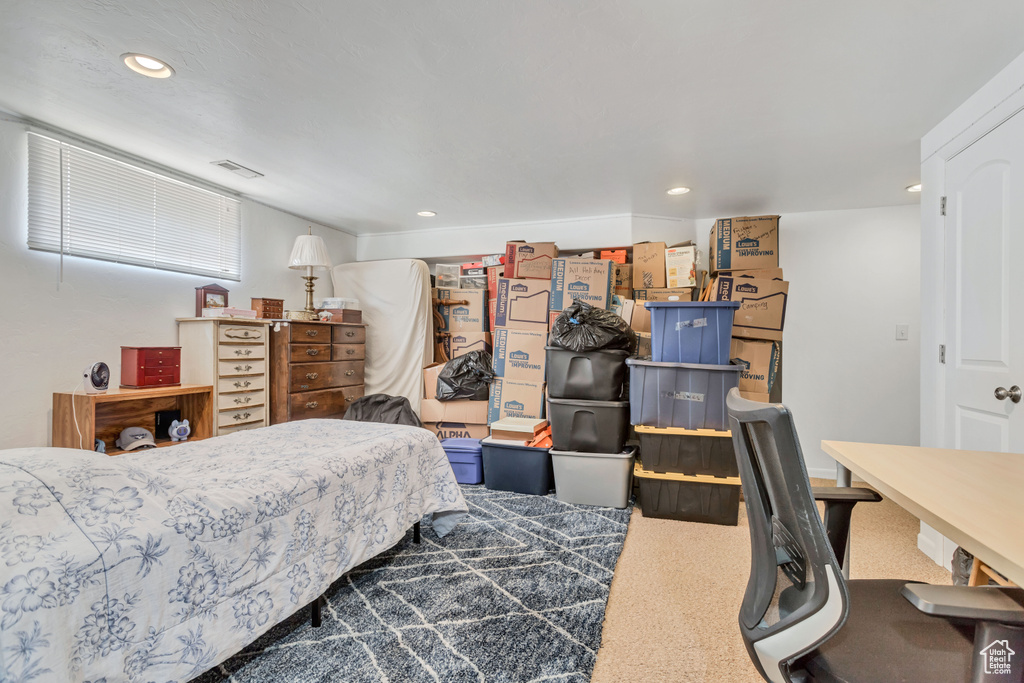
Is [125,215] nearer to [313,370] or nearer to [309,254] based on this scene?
[309,254]

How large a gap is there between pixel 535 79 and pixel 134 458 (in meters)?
2.20

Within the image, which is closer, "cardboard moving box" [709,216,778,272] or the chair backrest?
the chair backrest

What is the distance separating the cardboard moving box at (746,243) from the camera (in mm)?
3510

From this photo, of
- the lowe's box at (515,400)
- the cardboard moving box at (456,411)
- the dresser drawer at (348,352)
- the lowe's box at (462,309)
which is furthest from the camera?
the lowe's box at (462,309)

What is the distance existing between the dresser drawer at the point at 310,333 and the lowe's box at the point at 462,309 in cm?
109

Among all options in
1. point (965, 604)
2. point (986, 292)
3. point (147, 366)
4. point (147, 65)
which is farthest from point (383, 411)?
point (986, 292)

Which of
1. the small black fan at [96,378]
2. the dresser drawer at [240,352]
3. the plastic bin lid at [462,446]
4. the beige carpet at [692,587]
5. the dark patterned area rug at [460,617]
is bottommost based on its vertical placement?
the beige carpet at [692,587]

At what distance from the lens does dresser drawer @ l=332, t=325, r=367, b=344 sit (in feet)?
12.9

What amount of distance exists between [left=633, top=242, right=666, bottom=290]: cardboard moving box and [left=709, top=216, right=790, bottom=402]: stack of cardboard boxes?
41 centimetres

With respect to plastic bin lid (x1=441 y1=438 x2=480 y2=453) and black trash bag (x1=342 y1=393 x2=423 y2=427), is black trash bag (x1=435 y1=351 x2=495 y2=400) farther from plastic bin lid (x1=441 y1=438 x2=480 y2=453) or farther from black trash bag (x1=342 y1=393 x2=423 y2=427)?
plastic bin lid (x1=441 y1=438 x2=480 y2=453)

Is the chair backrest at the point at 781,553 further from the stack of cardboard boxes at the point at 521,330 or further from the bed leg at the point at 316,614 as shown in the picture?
the stack of cardboard boxes at the point at 521,330

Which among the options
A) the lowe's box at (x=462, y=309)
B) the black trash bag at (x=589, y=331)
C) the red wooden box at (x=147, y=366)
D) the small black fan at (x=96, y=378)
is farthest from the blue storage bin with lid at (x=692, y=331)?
the small black fan at (x=96, y=378)

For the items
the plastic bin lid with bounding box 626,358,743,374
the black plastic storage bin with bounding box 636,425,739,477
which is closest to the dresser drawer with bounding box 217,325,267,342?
the plastic bin lid with bounding box 626,358,743,374

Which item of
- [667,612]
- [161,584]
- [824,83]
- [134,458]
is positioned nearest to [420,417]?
[134,458]
